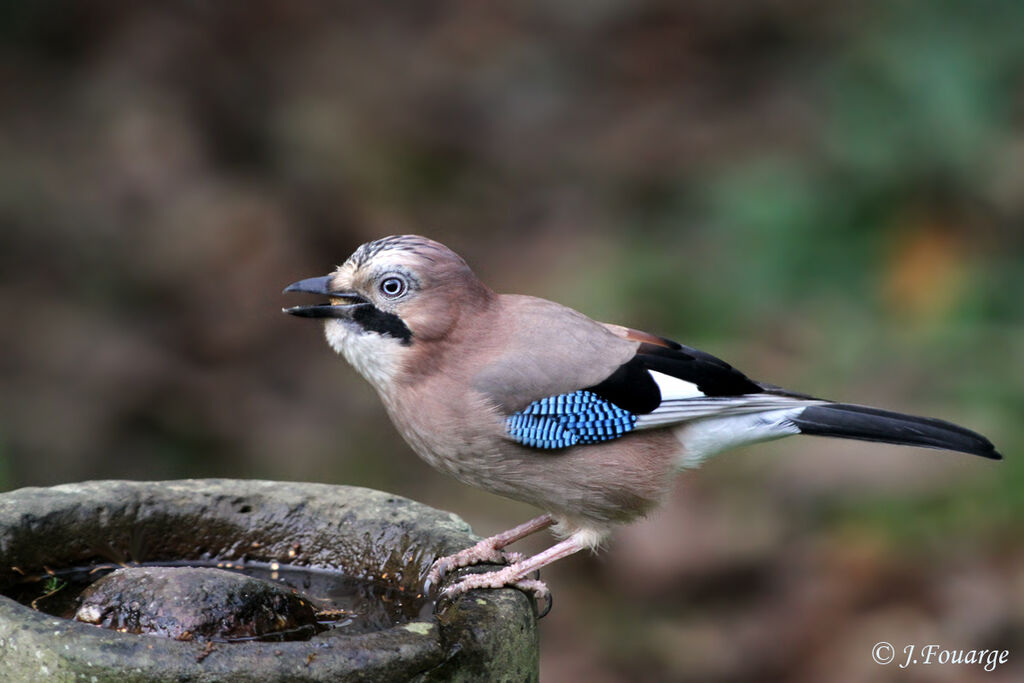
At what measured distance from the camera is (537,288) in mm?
9125

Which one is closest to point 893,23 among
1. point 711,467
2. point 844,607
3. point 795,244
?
point 795,244

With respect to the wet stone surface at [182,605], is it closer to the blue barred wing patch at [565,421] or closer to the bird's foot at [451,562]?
the bird's foot at [451,562]

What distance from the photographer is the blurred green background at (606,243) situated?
6988 mm

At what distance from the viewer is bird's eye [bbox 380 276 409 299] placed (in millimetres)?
4367

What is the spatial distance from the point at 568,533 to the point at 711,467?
2.83 metres

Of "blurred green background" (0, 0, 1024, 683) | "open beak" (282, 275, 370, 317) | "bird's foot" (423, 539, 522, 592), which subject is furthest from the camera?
"blurred green background" (0, 0, 1024, 683)

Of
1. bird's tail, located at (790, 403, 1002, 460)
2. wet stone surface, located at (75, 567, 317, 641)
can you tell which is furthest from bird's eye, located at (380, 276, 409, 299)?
bird's tail, located at (790, 403, 1002, 460)

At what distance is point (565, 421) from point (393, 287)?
2.36 ft

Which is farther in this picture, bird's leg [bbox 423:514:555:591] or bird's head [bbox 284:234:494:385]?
bird's head [bbox 284:234:494:385]

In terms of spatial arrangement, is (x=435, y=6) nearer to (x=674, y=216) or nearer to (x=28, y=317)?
(x=674, y=216)

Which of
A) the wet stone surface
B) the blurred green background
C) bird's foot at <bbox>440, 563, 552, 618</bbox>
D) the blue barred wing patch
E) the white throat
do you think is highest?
the blurred green background

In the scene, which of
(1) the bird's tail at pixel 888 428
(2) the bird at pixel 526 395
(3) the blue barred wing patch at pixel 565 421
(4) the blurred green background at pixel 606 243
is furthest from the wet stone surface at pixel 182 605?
(4) the blurred green background at pixel 606 243

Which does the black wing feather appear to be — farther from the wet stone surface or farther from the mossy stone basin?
the wet stone surface

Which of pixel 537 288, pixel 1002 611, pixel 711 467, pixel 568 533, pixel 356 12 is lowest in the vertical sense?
pixel 568 533
